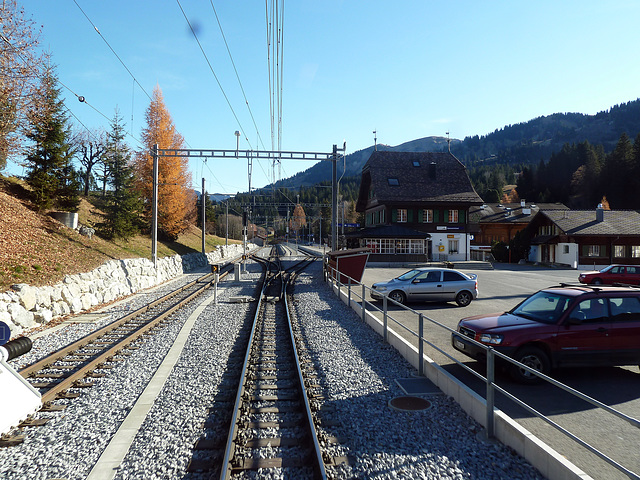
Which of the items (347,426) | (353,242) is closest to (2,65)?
(347,426)

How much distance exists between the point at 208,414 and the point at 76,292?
35.3ft

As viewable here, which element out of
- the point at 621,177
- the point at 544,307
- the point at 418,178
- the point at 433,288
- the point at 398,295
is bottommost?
the point at 398,295

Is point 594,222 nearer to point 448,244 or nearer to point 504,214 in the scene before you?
point 448,244

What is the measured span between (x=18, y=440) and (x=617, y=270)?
29.5 m

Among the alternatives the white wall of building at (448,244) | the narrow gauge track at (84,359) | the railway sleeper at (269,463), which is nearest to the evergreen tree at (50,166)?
the narrow gauge track at (84,359)

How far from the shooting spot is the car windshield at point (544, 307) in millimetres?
7697

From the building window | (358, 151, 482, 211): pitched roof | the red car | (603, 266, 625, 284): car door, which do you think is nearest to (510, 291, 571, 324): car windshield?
the red car

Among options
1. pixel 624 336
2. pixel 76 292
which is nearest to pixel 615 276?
pixel 624 336

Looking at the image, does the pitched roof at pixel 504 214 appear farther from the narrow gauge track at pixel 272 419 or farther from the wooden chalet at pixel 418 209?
the narrow gauge track at pixel 272 419

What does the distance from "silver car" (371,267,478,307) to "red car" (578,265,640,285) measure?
44.8 ft

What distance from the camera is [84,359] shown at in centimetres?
886

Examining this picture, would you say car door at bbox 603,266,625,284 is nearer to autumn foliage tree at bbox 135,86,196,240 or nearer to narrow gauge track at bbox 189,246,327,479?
narrow gauge track at bbox 189,246,327,479

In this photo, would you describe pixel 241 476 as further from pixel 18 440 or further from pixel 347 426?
pixel 18 440

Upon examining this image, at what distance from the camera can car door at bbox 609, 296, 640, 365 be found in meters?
7.40
